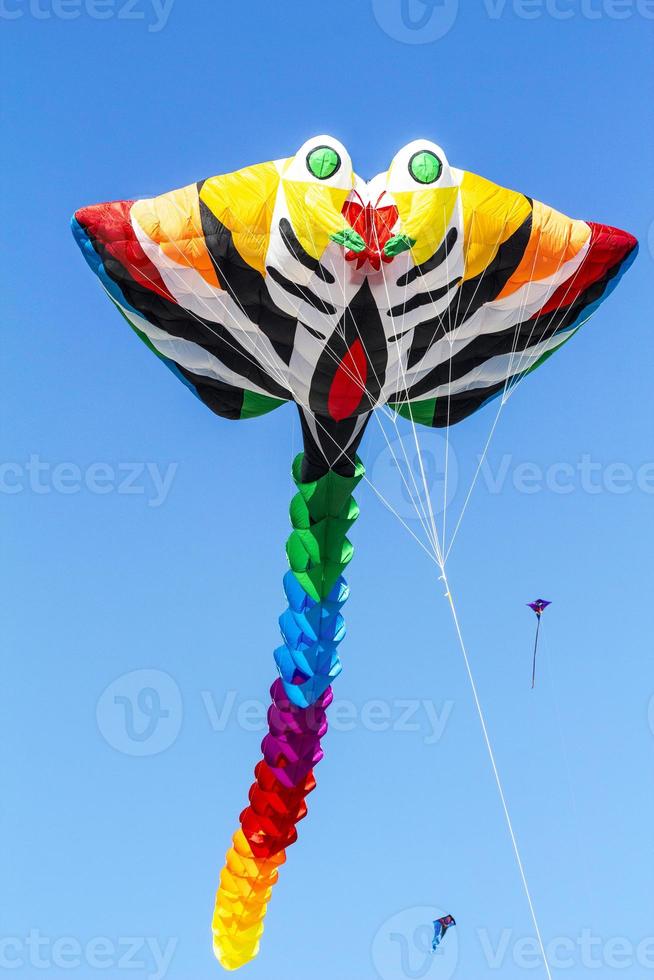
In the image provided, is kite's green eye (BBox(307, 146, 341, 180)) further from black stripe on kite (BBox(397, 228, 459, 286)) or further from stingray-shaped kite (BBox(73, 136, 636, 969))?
black stripe on kite (BBox(397, 228, 459, 286))

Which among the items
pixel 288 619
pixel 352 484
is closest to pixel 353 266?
pixel 352 484

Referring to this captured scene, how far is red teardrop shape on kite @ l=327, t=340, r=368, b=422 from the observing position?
39.6 ft

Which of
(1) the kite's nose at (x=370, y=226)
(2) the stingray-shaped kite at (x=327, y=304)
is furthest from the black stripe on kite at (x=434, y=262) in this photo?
(1) the kite's nose at (x=370, y=226)

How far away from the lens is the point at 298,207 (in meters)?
11.2

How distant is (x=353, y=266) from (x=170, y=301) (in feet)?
6.52

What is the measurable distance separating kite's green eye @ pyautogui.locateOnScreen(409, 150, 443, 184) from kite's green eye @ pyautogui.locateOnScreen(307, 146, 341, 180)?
0.69m

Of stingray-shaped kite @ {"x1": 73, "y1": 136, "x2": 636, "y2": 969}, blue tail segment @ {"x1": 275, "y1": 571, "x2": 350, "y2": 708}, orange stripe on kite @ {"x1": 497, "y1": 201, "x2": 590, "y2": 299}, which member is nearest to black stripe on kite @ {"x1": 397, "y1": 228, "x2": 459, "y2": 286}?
stingray-shaped kite @ {"x1": 73, "y1": 136, "x2": 636, "y2": 969}

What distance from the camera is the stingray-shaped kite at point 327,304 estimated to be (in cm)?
1129

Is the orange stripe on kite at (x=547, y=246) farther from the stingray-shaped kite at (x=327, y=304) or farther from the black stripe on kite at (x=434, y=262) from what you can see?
the black stripe on kite at (x=434, y=262)

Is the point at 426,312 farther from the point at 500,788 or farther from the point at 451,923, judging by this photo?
the point at 451,923

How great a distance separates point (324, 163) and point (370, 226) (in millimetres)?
689

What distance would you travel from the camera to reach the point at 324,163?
11.1 m

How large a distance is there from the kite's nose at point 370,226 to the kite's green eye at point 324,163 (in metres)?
0.31

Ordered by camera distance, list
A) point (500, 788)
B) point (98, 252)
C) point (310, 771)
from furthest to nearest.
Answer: point (310, 771)
point (98, 252)
point (500, 788)
